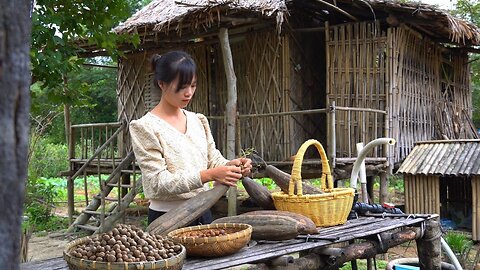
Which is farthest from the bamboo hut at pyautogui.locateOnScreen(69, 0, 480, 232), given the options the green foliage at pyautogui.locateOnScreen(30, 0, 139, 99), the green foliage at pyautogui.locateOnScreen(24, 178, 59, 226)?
the green foliage at pyautogui.locateOnScreen(30, 0, 139, 99)

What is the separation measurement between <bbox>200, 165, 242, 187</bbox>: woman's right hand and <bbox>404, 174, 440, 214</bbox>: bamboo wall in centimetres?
731

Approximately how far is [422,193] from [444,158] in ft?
2.31

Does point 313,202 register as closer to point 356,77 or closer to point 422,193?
point 356,77

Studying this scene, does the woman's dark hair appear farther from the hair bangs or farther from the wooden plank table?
the wooden plank table

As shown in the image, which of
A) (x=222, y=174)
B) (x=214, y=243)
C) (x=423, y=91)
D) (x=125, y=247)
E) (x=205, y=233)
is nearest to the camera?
(x=125, y=247)

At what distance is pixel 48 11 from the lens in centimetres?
378

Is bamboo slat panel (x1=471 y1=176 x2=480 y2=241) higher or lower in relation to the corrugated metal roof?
lower

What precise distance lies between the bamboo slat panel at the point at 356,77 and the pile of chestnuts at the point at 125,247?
22.1 ft

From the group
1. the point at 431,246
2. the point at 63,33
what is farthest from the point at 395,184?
the point at 63,33

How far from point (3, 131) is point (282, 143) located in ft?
28.0

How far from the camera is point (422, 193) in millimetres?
9031

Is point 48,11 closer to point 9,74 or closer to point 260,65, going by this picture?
point 9,74

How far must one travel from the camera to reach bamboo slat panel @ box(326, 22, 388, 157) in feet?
27.8

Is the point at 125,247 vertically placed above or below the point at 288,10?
below
